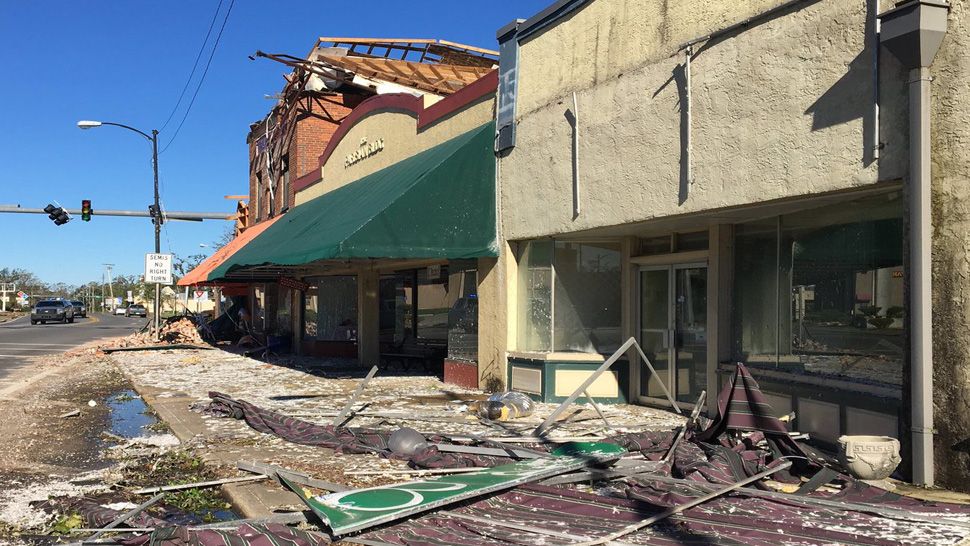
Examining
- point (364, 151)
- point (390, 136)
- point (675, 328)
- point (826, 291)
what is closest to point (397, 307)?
point (364, 151)

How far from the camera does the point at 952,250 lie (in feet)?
20.2

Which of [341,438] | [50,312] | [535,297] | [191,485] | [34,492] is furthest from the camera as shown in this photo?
[50,312]

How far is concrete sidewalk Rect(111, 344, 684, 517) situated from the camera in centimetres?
721

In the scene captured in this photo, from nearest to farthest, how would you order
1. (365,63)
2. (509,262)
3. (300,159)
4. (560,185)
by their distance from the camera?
(560,185) < (509,262) < (365,63) < (300,159)

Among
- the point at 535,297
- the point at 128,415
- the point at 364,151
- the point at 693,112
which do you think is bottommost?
the point at 128,415

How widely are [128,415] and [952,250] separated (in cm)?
1054

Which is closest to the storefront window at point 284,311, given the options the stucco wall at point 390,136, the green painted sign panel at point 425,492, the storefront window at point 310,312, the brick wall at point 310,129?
the storefront window at point 310,312

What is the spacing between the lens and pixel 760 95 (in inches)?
315

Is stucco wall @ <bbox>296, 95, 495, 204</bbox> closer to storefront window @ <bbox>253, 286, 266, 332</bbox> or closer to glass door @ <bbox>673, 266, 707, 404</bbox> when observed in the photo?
glass door @ <bbox>673, 266, 707, 404</bbox>

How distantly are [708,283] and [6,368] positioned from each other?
16.8 meters

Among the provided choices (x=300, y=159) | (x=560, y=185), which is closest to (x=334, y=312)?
(x=300, y=159)

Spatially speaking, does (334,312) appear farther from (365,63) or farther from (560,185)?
(560,185)

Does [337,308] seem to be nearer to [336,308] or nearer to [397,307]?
[336,308]

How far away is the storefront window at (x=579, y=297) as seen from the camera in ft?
39.3
